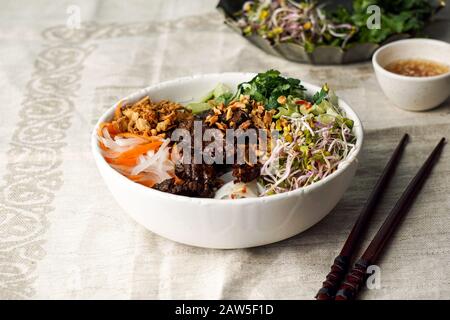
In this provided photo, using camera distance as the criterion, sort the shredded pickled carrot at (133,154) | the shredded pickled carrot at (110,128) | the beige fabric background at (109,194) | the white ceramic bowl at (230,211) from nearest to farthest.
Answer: the white ceramic bowl at (230,211) < the beige fabric background at (109,194) < the shredded pickled carrot at (133,154) < the shredded pickled carrot at (110,128)

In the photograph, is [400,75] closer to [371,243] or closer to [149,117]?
[371,243]

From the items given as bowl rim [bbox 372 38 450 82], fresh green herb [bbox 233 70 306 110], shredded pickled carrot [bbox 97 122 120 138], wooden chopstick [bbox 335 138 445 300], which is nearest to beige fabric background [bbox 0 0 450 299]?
wooden chopstick [bbox 335 138 445 300]

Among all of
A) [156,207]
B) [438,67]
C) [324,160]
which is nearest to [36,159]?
[156,207]

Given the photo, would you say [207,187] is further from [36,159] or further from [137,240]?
[36,159]

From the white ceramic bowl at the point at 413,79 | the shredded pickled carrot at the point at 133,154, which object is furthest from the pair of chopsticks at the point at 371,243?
the shredded pickled carrot at the point at 133,154

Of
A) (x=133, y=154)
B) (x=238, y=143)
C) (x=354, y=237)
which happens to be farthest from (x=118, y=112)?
(x=354, y=237)

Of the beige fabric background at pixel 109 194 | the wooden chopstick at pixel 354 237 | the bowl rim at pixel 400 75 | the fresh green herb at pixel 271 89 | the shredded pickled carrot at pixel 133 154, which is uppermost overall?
the fresh green herb at pixel 271 89

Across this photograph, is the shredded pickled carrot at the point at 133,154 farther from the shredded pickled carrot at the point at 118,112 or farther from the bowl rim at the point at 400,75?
the bowl rim at the point at 400,75

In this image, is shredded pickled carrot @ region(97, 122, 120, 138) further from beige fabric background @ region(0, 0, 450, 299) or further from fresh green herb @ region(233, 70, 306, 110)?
fresh green herb @ region(233, 70, 306, 110)
